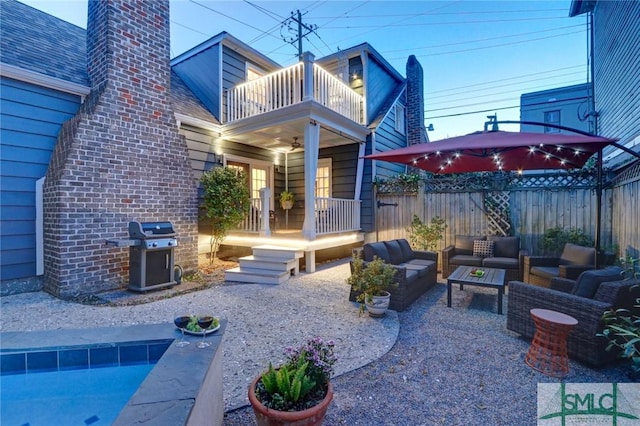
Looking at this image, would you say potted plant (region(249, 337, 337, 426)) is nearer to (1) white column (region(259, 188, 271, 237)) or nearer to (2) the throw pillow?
(1) white column (region(259, 188, 271, 237))

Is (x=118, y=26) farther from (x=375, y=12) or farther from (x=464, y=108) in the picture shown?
(x=464, y=108)

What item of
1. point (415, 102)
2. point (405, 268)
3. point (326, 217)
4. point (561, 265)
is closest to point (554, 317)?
point (405, 268)

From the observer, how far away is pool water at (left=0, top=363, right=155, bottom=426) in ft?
6.53

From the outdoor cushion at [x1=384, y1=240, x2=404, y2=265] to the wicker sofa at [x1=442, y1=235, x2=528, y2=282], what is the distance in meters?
1.05

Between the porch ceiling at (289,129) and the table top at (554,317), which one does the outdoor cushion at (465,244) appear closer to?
the table top at (554,317)

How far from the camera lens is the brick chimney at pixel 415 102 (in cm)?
984

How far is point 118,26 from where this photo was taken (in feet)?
16.1

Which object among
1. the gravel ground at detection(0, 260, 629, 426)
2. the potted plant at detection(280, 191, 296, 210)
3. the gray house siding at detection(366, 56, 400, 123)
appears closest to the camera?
the gravel ground at detection(0, 260, 629, 426)

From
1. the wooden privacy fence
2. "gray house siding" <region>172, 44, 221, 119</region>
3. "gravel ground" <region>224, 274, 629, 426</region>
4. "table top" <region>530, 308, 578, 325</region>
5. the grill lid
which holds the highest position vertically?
"gray house siding" <region>172, 44, 221, 119</region>

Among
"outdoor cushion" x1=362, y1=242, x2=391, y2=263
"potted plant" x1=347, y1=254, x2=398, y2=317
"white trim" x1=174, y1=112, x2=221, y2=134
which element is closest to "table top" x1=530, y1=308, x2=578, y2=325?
"potted plant" x1=347, y1=254, x2=398, y2=317

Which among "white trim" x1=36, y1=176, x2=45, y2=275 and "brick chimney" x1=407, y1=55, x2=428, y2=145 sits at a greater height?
"brick chimney" x1=407, y1=55, x2=428, y2=145

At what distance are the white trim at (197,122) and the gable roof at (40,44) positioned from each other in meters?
1.64

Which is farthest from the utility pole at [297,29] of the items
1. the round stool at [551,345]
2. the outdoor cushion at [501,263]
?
the round stool at [551,345]

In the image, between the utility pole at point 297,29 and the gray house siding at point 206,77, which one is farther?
the utility pole at point 297,29
